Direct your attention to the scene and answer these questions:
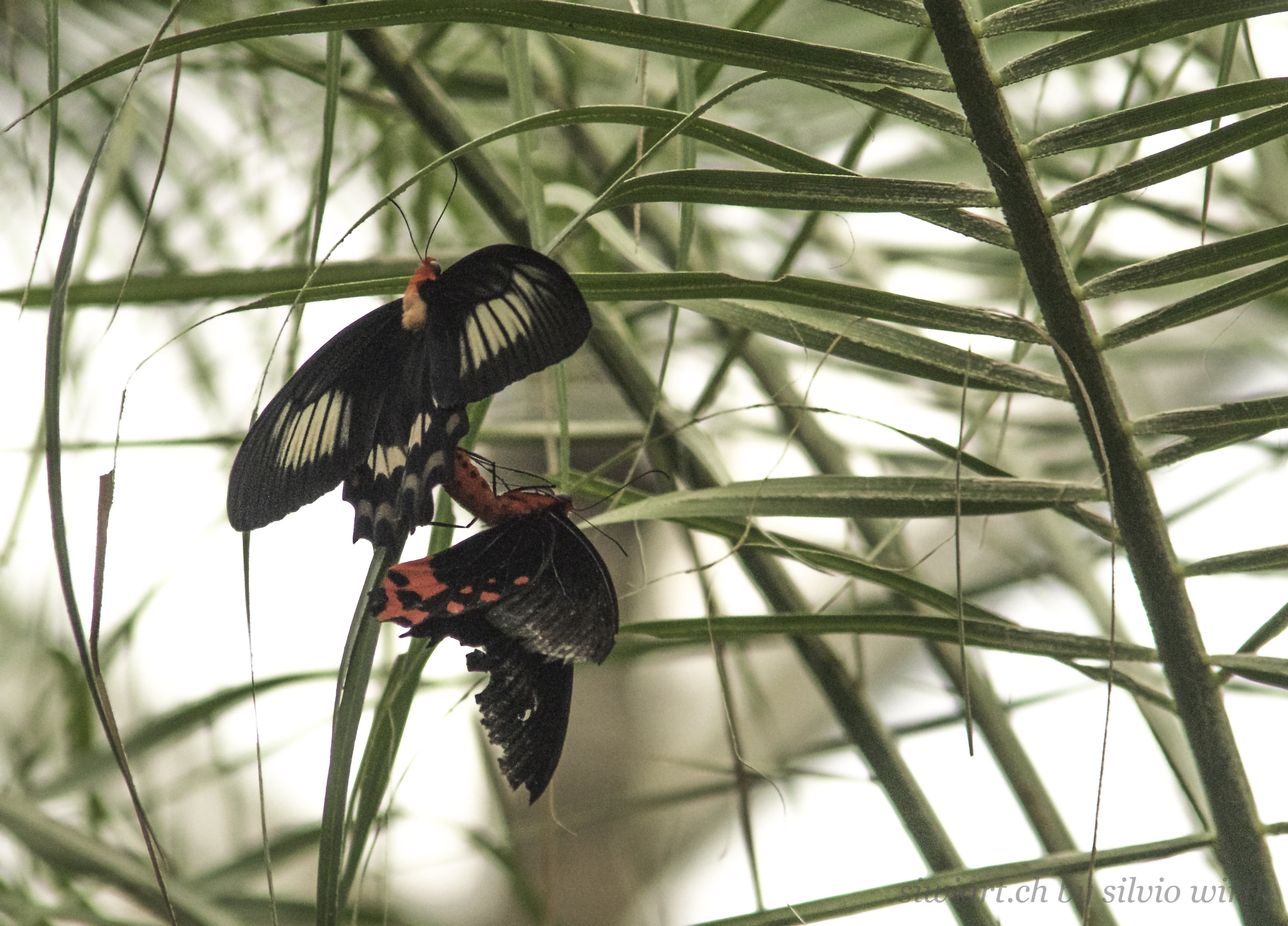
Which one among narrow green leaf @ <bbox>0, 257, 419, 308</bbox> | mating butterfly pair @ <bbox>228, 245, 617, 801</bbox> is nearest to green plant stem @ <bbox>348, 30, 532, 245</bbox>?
narrow green leaf @ <bbox>0, 257, 419, 308</bbox>

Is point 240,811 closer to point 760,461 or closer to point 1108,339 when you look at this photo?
point 760,461

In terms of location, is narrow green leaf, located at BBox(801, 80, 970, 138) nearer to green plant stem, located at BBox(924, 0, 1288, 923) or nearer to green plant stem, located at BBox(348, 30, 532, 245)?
green plant stem, located at BBox(924, 0, 1288, 923)

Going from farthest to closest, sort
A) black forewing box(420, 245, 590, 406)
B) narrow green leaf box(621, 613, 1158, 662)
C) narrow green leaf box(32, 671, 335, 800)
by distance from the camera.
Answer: narrow green leaf box(32, 671, 335, 800) → narrow green leaf box(621, 613, 1158, 662) → black forewing box(420, 245, 590, 406)

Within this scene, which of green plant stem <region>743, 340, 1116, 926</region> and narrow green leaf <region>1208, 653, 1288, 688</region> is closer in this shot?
narrow green leaf <region>1208, 653, 1288, 688</region>

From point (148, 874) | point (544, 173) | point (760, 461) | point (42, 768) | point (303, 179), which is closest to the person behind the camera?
point (148, 874)

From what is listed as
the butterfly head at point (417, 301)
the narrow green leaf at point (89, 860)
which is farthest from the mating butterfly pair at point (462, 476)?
the narrow green leaf at point (89, 860)

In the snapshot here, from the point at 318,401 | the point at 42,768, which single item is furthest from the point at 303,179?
the point at 42,768
